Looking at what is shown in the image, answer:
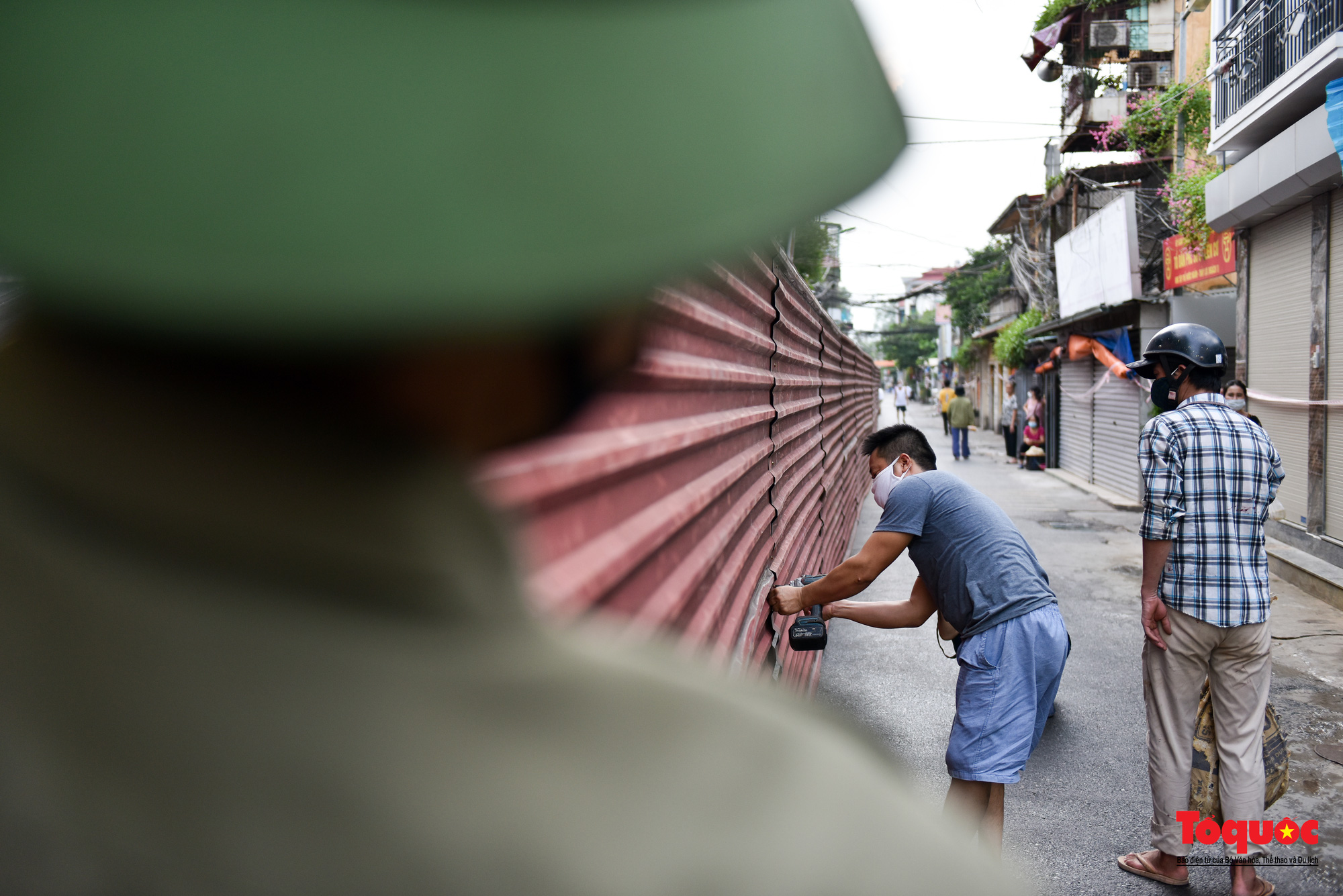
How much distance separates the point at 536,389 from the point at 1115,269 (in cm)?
1604

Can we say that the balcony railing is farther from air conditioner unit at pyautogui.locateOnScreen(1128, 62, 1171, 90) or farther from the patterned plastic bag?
air conditioner unit at pyautogui.locateOnScreen(1128, 62, 1171, 90)

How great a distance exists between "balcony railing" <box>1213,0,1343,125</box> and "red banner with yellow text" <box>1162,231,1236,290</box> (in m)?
1.53

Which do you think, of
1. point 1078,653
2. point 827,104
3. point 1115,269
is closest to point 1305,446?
point 1078,653

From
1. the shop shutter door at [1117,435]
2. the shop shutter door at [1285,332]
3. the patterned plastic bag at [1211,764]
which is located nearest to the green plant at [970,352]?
the shop shutter door at [1117,435]

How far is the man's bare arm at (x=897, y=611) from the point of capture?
3400 mm

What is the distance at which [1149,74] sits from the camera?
19.7 metres

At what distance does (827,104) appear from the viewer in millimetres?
453

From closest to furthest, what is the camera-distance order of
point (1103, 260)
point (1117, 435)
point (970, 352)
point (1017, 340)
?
point (1117, 435), point (1103, 260), point (1017, 340), point (970, 352)

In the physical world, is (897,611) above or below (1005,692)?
above

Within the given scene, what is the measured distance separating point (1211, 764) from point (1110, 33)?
2028cm

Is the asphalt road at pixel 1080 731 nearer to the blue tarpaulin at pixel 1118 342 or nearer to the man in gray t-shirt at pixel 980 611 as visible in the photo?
the man in gray t-shirt at pixel 980 611

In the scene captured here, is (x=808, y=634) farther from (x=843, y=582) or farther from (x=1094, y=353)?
(x=1094, y=353)

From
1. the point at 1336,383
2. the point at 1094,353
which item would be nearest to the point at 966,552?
the point at 1336,383

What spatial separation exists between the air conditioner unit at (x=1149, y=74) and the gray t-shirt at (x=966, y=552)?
20762mm
